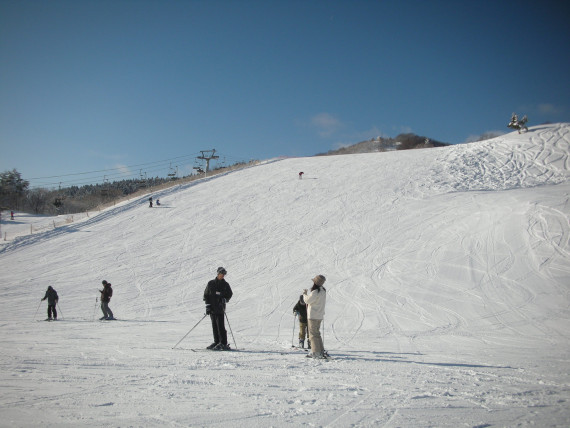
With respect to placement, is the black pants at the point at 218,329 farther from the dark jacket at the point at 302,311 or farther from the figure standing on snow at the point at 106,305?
the figure standing on snow at the point at 106,305

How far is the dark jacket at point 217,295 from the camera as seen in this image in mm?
7453

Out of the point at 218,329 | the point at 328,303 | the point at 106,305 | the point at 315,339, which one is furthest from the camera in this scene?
the point at 328,303

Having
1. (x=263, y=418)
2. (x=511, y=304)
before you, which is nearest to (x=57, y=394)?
(x=263, y=418)

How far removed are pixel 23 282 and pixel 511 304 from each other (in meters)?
21.5

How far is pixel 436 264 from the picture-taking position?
16.0 m

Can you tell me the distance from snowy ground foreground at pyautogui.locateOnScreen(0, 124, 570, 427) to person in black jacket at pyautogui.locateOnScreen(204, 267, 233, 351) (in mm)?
506

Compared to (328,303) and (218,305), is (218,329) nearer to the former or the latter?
Result: (218,305)

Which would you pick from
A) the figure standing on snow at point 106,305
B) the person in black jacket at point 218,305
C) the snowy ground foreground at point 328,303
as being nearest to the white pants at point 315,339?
the snowy ground foreground at point 328,303

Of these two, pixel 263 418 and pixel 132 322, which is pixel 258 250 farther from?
pixel 263 418

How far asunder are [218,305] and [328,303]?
709 centimetres

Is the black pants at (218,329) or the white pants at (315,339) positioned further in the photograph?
the black pants at (218,329)

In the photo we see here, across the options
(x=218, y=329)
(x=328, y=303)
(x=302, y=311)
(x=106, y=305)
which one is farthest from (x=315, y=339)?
(x=106, y=305)

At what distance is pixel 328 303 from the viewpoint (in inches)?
537

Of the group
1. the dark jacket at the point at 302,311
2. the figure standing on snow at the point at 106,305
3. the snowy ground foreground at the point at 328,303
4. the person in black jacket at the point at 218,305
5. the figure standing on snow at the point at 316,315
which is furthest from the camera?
the figure standing on snow at the point at 106,305
